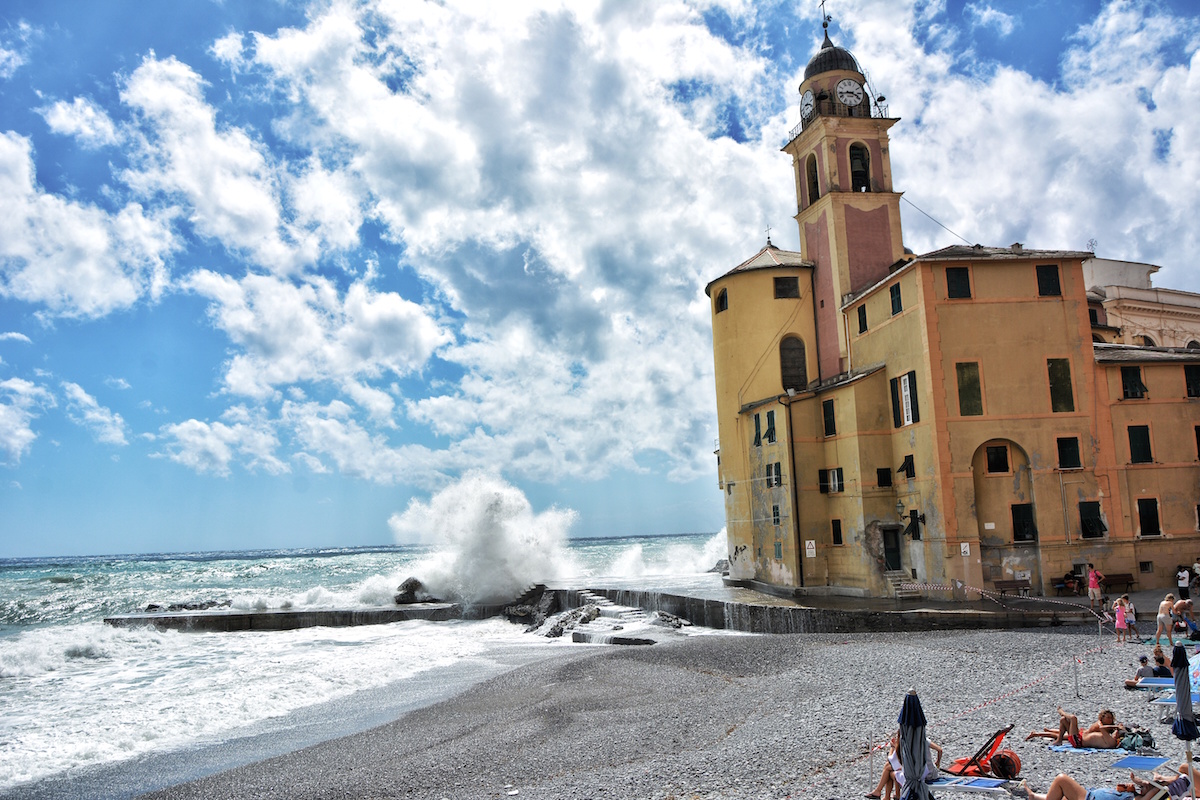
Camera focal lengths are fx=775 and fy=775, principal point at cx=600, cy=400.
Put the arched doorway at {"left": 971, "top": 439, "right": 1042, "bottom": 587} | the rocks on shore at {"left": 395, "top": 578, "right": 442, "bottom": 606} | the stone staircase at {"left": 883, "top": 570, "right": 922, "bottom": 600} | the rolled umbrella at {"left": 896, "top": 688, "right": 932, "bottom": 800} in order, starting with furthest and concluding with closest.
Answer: the rocks on shore at {"left": 395, "top": 578, "right": 442, "bottom": 606} < the stone staircase at {"left": 883, "top": 570, "right": 922, "bottom": 600} < the arched doorway at {"left": 971, "top": 439, "right": 1042, "bottom": 587} < the rolled umbrella at {"left": 896, "top": 688, "right": 932, "bottom": 800}

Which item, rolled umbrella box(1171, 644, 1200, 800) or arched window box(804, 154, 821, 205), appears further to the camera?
arched window box(804, 154, 821, 205)

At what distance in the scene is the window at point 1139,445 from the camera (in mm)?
23312

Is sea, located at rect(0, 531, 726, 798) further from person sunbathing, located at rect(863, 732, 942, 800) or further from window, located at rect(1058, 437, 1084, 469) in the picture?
window, located at rect(1058, 437, 1084, 469)

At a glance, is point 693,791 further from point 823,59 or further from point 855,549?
point 823,59

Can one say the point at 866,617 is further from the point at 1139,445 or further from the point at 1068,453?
the point at 1139,445

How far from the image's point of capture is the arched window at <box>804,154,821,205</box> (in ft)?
102

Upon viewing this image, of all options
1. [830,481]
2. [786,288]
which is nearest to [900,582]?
[830,481]

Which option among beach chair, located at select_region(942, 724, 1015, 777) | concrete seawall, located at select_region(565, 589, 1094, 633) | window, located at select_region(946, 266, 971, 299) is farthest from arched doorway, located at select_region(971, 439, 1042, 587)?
beach chair, located at select_region(942, 724, 1015, 777)

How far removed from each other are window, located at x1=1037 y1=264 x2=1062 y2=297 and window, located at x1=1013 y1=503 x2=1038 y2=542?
6450 mm

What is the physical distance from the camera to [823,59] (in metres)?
31.2

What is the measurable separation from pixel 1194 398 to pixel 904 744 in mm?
23198

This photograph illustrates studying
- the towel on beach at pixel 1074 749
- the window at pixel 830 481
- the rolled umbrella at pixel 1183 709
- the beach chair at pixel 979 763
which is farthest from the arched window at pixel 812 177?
the beach chair at pixel 979 763

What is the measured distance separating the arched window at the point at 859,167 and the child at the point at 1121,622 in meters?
19.1

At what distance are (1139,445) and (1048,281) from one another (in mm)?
5638
